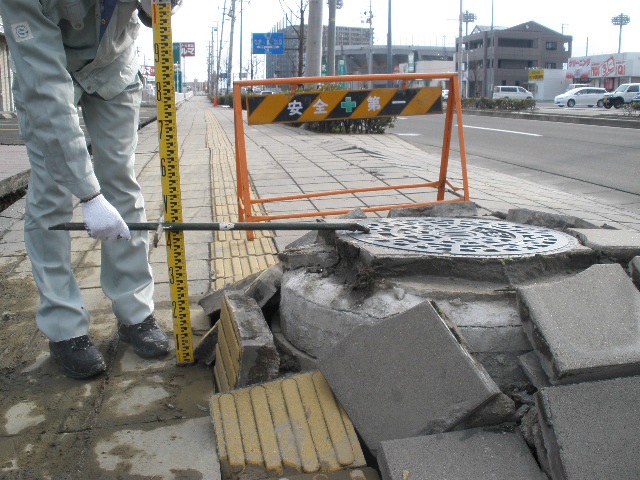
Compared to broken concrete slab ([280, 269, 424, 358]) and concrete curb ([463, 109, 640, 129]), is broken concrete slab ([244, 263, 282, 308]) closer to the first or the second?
broken concrete slab ([280, 269, 424, 358])

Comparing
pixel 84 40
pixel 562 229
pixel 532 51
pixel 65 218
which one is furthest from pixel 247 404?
pixel 532 51

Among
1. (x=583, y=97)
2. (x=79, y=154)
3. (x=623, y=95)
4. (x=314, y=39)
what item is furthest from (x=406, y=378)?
(x=583, y=97)

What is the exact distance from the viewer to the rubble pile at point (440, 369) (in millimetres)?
1785

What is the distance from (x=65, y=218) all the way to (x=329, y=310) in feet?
3.68

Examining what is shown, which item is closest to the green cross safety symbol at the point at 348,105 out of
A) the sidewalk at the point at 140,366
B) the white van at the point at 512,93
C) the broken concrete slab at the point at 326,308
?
the sidewalk at the point at 140,366

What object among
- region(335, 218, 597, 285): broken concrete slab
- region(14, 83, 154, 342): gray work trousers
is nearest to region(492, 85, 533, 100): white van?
region(335, 218, 597, 285): broken concrete slab

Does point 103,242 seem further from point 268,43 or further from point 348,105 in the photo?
point 268,43

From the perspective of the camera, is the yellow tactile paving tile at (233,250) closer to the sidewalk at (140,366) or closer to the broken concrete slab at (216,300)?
the sidewalk at (140,366)

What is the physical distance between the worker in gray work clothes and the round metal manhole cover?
37.1 inches

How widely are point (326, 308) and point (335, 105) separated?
2963 millimetres

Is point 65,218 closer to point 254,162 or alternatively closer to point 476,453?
point 476,453

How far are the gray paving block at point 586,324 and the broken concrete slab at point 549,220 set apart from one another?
1.04m

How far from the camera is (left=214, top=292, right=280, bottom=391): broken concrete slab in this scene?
2268 mm

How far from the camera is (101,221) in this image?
2.34 m
